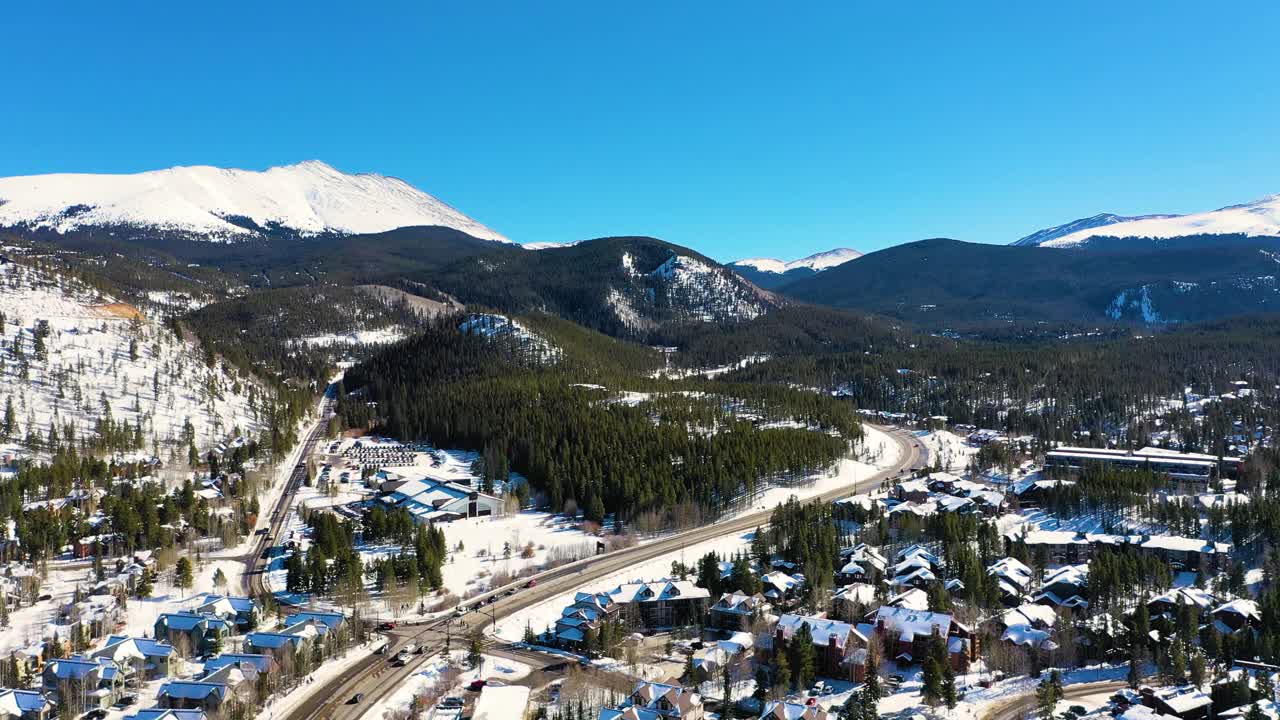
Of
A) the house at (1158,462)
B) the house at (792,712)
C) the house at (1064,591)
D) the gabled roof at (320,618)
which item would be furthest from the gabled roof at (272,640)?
the house at (1158,462)

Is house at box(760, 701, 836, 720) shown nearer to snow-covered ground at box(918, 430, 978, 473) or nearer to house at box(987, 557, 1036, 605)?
house at box(987, 557, 1036, 605)

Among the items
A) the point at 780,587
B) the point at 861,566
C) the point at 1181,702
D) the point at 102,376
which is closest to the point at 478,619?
the point at 780,587

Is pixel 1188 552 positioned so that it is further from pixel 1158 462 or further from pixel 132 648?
pixel 132 648

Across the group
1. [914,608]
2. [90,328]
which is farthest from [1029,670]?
[90,328]

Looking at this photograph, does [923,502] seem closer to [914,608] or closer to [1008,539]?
[1008,539]

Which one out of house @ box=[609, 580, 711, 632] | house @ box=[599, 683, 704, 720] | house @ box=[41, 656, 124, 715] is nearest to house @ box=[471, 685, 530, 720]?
house @ box=[599, 683, 704, 720]
